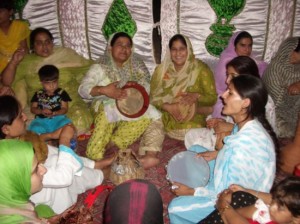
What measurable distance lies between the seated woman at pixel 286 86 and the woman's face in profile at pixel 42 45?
8.23 feet

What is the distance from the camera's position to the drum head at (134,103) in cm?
359

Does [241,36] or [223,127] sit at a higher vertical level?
[241,36]

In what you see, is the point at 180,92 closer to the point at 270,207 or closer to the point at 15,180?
the point at 270,207

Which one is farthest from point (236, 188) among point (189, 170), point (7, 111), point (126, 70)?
point (126, 70)

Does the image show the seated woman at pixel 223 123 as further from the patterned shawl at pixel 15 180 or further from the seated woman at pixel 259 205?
the patterned shawl at pixel 15 180

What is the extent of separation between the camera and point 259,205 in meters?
1.92

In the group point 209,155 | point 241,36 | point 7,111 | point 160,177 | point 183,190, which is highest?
point 241,36

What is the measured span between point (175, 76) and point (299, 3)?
2082 millimetres

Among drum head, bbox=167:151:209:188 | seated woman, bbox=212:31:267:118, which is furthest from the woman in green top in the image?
seated woman, bbox=212:31:267:118

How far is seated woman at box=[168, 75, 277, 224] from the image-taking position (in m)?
2.10

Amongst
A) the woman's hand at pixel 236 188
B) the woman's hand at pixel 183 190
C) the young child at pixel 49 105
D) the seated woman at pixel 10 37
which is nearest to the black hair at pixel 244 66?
the woman's hand at pixel 183 190

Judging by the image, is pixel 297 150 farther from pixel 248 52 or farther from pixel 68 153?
pixel 68 153

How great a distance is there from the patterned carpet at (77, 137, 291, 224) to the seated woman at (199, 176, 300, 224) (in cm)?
94

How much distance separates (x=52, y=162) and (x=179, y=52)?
6.21 ft
